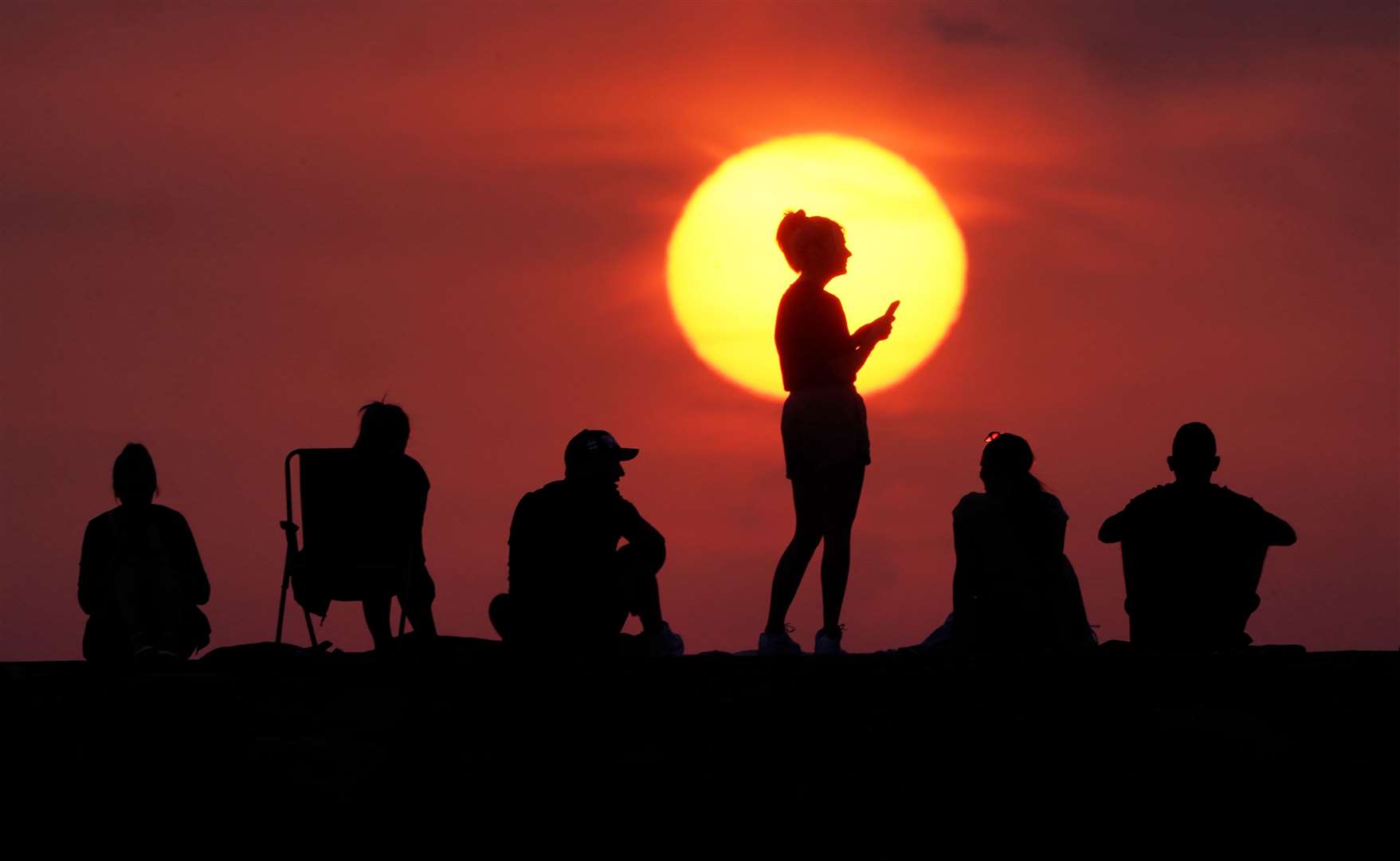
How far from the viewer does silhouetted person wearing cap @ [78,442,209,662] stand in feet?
29.9

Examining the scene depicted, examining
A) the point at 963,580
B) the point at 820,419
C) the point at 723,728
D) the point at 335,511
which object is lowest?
the point at 723,728

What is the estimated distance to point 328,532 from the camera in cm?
987

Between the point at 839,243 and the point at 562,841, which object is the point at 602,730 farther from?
the point at 839,243

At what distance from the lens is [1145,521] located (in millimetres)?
8828

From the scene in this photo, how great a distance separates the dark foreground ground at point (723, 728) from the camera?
722 cm

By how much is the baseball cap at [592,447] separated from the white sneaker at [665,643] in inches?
33.7

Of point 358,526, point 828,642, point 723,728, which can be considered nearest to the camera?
point 723,728

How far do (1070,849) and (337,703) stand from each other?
259cm

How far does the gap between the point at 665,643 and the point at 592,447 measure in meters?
0.99

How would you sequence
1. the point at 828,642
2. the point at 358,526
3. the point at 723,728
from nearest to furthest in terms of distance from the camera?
1. the point at 723,728
2. the point at 828,642
3. the point at 358,526

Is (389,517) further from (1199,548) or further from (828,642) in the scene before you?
(1199,548)

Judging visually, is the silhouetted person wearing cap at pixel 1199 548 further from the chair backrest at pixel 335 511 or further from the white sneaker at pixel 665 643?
the chair backrest at pixel 335 511

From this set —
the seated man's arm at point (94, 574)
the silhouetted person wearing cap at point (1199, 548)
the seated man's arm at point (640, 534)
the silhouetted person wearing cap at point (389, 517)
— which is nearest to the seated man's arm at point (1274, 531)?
the silhouetted person wearing cap at point (1199, 548)

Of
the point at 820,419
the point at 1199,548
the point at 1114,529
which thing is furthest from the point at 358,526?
the point at 1199,548
